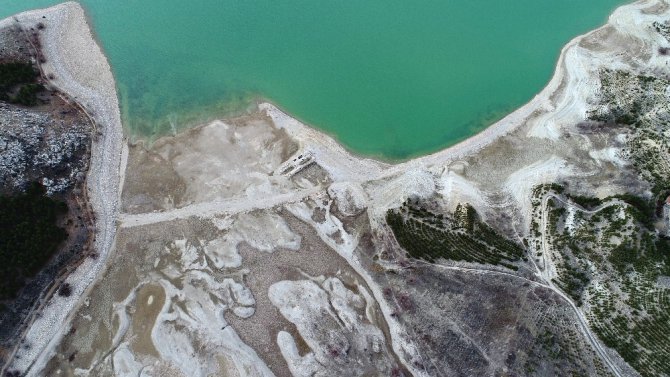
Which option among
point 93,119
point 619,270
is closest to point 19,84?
point 93,119

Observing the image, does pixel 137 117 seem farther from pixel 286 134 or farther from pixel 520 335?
pixel 520 335

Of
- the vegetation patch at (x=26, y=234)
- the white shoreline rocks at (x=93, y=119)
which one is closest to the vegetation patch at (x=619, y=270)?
the white shoreline rocks at (x=93, y=119)

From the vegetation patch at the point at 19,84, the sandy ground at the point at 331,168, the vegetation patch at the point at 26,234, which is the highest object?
the vegetation patch at the point at 19,84

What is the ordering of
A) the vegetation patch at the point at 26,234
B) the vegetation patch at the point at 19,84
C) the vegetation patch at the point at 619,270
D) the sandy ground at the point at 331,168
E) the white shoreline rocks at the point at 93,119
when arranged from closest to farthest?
the vegetation patch at the point at 619,270, the vegetation patch at the point at 26,234, the white shoreline rocks at the point at 93,119, the sandy ground at the point at 331,168, the vegetation patch at the point at 19,84

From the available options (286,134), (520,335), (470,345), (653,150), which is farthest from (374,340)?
(653,150)

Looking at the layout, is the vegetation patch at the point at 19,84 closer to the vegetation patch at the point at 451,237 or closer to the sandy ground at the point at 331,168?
the sandy ground at the point at 331,168

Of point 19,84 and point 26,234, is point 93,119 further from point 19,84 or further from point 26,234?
point 26,234

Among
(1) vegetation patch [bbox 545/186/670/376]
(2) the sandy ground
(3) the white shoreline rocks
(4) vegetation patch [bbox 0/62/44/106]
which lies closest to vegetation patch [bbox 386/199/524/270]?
(2) the sandy ground

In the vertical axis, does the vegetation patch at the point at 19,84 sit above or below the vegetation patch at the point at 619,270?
above
